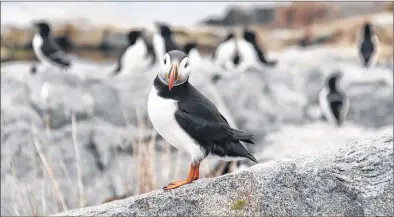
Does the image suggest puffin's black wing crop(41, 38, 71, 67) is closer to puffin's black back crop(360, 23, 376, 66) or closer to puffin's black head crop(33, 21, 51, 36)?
puffin's black head crop(33, 21, 51, 36)

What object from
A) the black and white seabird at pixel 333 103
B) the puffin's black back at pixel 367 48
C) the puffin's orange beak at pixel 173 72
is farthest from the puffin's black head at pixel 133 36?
the puffin's orange beak at pixel 173 72

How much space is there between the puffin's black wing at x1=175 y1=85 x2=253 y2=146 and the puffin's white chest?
22mm

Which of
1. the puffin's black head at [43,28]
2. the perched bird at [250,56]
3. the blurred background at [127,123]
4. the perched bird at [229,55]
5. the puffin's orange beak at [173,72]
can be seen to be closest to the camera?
the puffin's orange beak at [173,72]

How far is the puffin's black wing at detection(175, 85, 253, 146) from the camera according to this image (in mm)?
2406

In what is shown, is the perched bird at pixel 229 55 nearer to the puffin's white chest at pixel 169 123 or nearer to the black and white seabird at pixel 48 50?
the black and white seabird at pixel 48 50

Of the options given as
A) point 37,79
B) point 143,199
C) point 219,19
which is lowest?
point 219,19

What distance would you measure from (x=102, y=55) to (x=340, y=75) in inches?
311

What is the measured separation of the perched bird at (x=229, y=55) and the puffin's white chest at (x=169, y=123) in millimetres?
7148

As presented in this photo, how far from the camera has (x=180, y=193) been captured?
2504 mm

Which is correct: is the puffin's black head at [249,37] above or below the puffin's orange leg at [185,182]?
below

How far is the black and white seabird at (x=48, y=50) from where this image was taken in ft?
26.6

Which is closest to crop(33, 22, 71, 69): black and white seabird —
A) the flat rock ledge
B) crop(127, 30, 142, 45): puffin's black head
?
crop(127, 30, 142, 45): puffin's black head

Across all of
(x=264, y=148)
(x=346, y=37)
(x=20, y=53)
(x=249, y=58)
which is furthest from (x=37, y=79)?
(x=346, y=37)

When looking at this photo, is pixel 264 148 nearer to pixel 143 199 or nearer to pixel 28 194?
pixel 28 194
